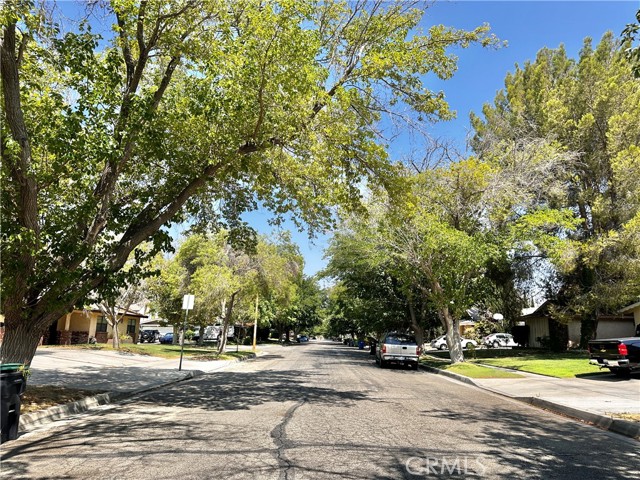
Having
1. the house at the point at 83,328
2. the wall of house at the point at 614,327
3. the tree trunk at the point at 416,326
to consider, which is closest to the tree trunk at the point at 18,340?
the house at the point at 83,328

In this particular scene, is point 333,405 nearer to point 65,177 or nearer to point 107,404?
point 107,404

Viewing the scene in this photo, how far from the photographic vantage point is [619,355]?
567 inches

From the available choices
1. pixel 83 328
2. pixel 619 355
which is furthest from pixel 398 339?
pixel 83 328

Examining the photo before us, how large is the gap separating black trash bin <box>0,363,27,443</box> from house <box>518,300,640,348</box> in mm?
27718

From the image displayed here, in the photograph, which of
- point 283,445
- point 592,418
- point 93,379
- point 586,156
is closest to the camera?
point 283,445

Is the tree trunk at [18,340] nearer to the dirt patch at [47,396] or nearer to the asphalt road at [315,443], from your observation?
the dirt patch at [47,396]

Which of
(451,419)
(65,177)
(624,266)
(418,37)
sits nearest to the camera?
(451,419)

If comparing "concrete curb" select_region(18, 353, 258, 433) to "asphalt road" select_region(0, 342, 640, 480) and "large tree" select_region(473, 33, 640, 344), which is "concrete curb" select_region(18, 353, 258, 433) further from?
"large tree" select_region(473, 33, 640, 344)

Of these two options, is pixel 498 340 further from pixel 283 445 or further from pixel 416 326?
pixel 283 445

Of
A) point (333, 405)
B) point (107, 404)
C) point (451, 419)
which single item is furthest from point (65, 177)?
point (451, 419)

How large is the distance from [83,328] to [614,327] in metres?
38.0

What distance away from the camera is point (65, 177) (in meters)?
9.61

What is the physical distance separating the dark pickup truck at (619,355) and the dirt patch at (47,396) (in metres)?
14.6

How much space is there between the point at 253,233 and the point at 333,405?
5796 mm
